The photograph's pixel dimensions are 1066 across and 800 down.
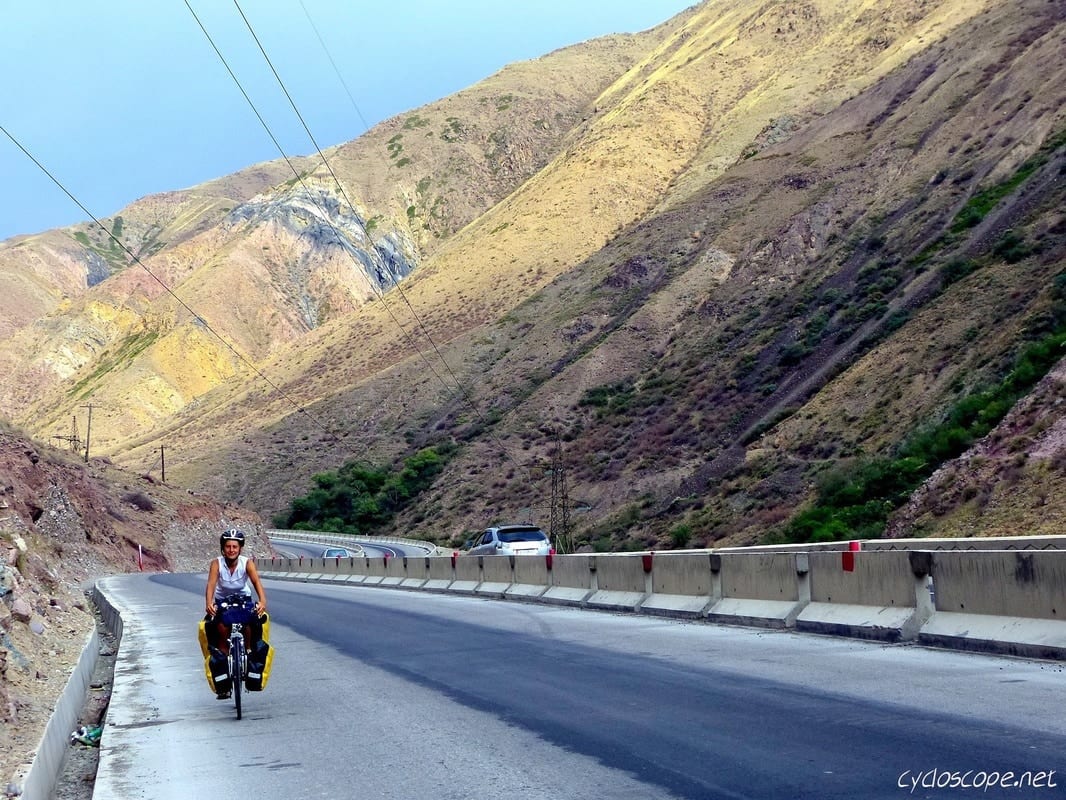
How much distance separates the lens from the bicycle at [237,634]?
10797 millimetres

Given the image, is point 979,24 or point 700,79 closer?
point 979,24

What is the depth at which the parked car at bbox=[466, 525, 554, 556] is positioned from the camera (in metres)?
32.5

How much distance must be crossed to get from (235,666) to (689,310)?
6321cm

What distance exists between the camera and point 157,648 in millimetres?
17750

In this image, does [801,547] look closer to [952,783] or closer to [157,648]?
[157,648]

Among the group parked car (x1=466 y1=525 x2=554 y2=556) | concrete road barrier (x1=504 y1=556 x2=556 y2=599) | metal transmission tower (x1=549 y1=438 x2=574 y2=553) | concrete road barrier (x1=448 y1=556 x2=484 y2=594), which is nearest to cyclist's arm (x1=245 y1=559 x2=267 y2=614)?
Result: concrete road barrier (x1=504 y1=556 x2=556 y2=599)

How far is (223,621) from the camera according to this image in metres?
10.9

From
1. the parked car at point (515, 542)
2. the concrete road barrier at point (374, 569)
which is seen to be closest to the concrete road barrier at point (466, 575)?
the parked car at point (515, 542)

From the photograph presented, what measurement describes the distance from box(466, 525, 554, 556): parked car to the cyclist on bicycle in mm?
21054

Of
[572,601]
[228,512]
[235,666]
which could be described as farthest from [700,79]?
[235,666]

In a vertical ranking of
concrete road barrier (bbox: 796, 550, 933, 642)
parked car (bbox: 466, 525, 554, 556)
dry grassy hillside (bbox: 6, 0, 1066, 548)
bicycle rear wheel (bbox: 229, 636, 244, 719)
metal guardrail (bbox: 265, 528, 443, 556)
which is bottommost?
bicycle rear wheel (bbox: 229, 636, 244, 719)

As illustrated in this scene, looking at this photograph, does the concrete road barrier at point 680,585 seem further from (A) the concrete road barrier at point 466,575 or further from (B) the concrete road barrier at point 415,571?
(B) the concrete road barrier at point 415,571

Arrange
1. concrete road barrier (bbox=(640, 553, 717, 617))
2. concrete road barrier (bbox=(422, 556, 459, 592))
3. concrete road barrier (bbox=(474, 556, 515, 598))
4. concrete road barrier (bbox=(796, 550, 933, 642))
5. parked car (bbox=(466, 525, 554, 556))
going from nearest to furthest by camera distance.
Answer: concrete road barrier (bbox=(796, 550, 933, 642))
concrete road barrier (bbox=(640, 553, 717, 617))
concrete road barrier (bbox=(474, 556, 515, 598))
concrete road barrier (bbox=(422, 556, 459, 592))
parked car (bbox=(466, 525, 554, 556))

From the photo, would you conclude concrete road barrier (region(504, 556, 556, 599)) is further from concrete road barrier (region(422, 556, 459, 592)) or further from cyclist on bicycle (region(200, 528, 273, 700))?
cyclist on bicycle (region(200, 528, 273, 700))
